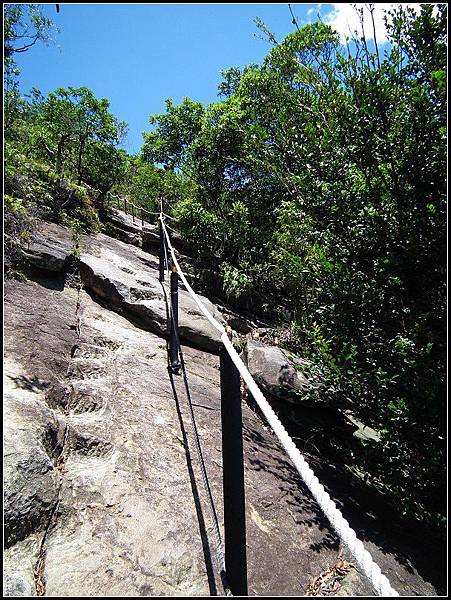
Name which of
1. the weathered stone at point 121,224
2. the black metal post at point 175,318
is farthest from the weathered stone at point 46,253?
the weathered stone at point 121,224

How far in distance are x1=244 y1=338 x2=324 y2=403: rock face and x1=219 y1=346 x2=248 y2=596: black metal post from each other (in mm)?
3050

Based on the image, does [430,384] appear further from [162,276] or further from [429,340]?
[162,276]

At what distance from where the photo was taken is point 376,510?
3.45m

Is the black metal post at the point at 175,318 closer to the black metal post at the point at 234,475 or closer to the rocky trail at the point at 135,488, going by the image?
the rocky trail at the point at 135,488

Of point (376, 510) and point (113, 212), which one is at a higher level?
point (113, 212)

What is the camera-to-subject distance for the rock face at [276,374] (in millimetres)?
4921

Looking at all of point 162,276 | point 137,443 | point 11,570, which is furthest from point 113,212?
point 11,570

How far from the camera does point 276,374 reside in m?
5.06

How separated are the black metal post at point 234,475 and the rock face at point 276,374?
3.05 metres

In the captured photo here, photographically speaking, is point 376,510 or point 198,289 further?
point 198,289

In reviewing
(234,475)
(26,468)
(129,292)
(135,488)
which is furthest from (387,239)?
(129,292)

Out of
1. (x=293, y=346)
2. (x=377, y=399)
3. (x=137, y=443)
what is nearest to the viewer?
(x=137, y=443)

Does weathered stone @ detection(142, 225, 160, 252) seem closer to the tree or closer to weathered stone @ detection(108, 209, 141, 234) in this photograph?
weathered stone @ detection(108, 209, 141, 234)

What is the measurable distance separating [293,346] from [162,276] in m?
2.97
